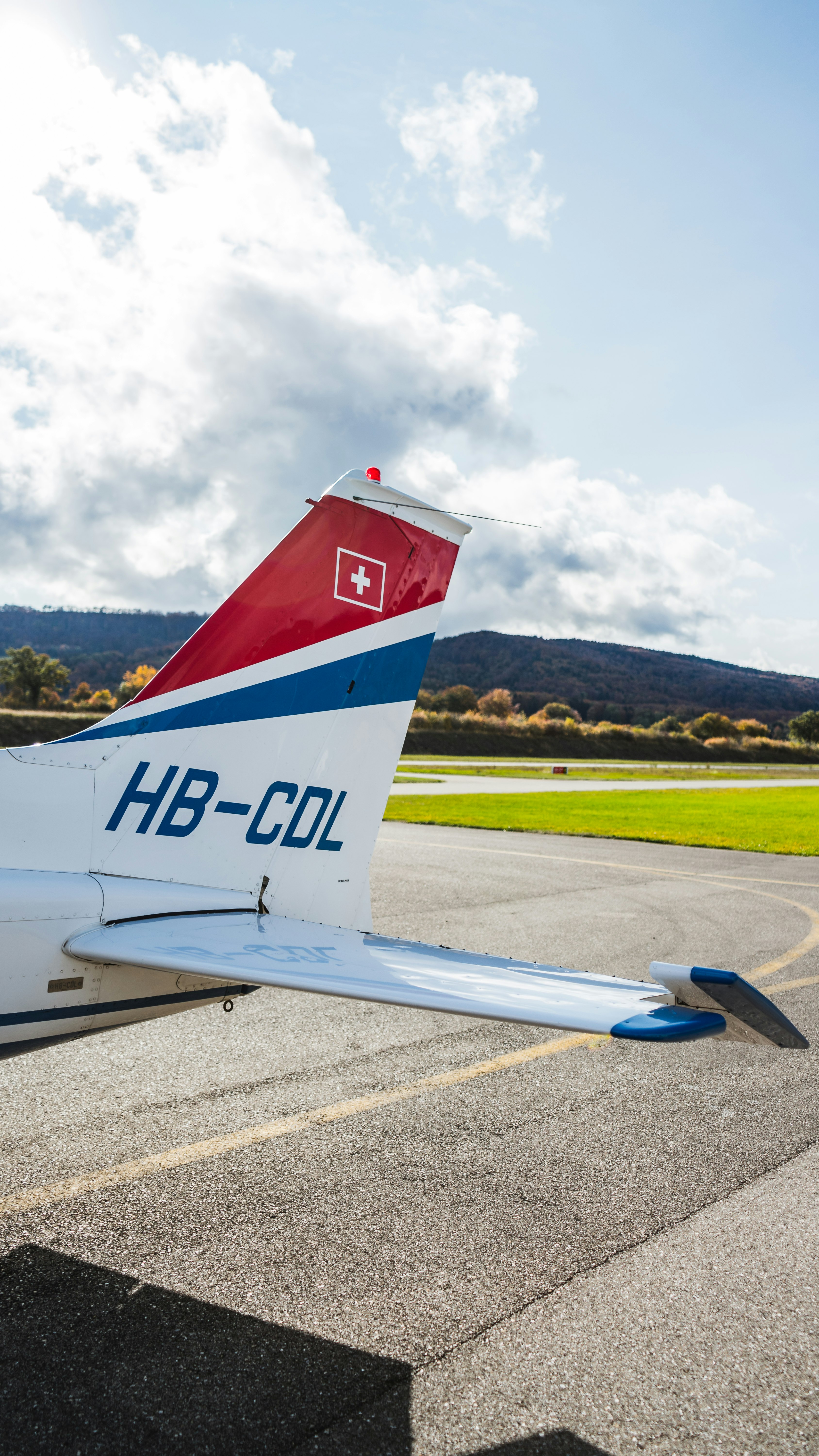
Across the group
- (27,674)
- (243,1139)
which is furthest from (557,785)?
(27,674)

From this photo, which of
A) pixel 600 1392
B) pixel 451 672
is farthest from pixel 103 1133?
pixel 451 672

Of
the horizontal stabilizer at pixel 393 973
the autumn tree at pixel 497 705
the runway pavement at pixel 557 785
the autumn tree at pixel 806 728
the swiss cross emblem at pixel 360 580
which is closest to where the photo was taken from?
the horizontal stabilizer at pixel 393 973

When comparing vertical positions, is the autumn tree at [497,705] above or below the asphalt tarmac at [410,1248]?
above

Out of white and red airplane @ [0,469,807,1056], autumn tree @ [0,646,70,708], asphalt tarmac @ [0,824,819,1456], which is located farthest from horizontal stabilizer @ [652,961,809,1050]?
autumn tree @ [0,646,70,708]

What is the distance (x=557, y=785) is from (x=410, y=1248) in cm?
2832

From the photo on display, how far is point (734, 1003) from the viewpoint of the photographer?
2.11 m

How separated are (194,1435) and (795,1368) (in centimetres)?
175

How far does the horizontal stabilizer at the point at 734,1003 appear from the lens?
2088 mm

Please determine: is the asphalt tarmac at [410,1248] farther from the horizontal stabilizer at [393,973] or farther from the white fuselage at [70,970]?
the horizontal stabilizer at [393,973]

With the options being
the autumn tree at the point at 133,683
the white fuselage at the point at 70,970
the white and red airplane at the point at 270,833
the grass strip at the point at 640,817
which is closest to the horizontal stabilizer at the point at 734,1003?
the white and red airplane at the point at 270,833

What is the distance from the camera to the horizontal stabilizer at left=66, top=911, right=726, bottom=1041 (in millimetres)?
2051

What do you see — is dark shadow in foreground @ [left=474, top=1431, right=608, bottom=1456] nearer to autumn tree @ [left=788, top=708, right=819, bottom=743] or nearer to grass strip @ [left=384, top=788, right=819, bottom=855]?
grass strip @ [left=384, top=788, right=819, bottom=855]

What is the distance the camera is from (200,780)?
336cm

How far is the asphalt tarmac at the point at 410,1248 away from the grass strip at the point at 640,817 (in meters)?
11.8
